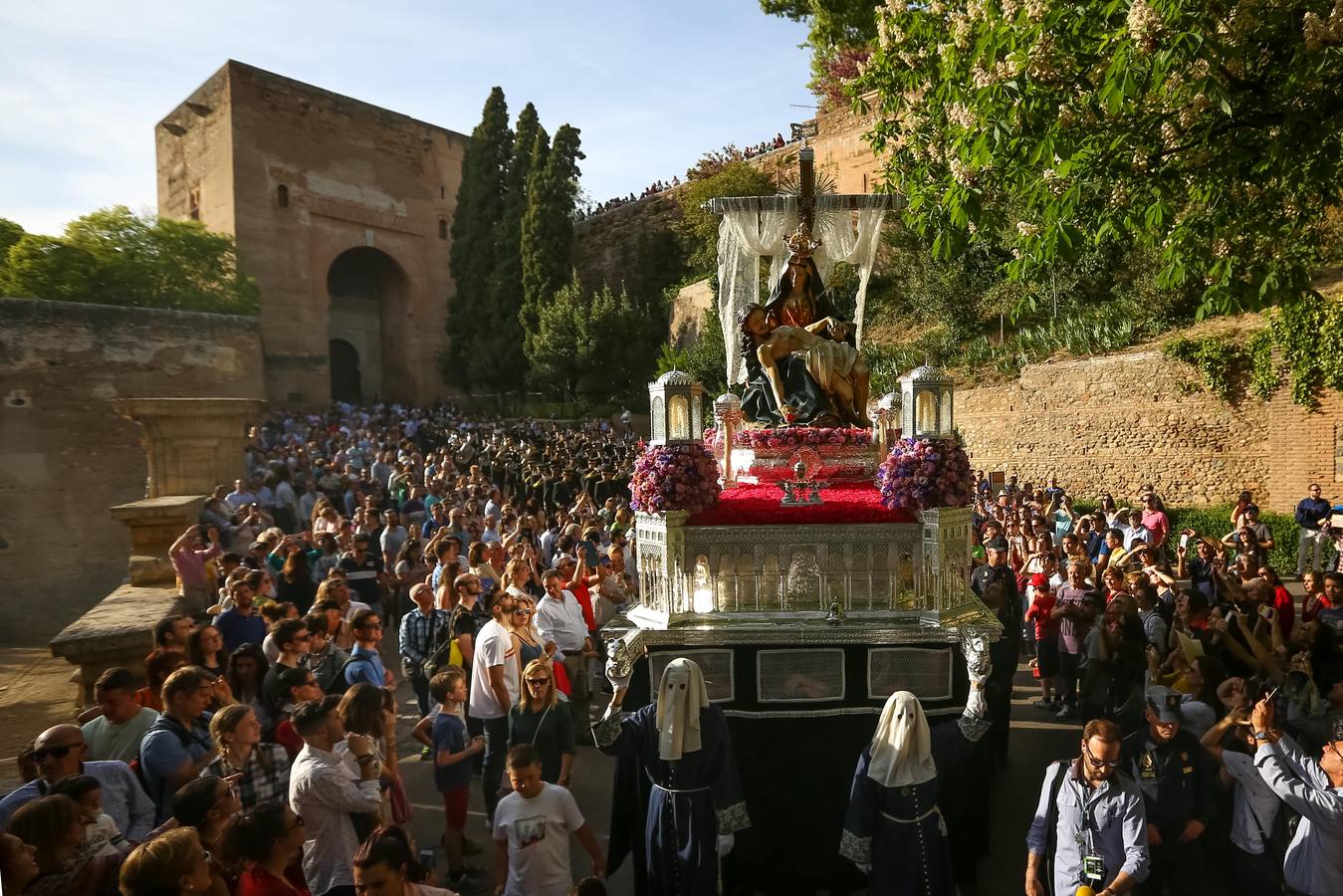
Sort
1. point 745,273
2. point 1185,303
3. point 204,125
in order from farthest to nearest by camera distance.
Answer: point 204,125
point 1185,303
point 745,273

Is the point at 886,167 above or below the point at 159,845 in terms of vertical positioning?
above

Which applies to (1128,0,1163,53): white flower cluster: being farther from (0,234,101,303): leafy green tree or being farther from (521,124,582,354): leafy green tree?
(521,124,582,354): leafy green tree

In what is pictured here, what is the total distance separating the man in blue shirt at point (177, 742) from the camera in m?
3.97

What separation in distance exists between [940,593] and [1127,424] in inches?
573

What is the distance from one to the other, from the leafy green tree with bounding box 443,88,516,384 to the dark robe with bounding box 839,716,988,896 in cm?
3480

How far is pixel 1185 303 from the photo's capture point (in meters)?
19.0

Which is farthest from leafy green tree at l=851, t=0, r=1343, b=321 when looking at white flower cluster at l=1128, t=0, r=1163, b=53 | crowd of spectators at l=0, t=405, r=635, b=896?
crowd of spectators at l=0, t=405, r=635, b=896

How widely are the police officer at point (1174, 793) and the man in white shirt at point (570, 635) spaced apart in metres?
4.21

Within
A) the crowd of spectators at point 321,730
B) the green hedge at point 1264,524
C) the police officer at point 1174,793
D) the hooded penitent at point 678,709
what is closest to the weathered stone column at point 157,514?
the crowd of spectators at point 321,730

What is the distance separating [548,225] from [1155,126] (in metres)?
30.6

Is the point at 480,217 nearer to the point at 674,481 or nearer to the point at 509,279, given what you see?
the point at 509,279

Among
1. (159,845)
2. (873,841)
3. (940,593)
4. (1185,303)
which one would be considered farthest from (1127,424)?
(159,845)

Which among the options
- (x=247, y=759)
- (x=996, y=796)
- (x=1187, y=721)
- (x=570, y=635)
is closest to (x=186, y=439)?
(x=570, y=635)

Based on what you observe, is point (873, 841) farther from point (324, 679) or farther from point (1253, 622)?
point (1253, 622)
